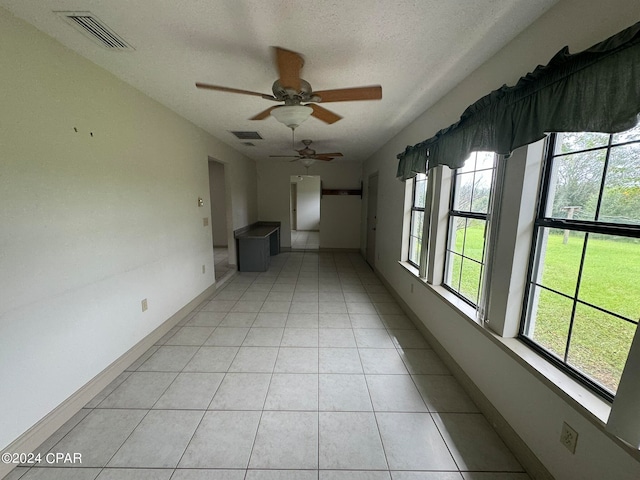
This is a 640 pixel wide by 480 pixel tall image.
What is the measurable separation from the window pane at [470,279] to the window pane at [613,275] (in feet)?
2.72

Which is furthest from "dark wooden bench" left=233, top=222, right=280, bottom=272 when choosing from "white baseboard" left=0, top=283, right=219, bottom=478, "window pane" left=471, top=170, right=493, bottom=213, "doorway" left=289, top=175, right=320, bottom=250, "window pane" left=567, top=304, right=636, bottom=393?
"doorway" left=289, top=175, right=320, bottom=250

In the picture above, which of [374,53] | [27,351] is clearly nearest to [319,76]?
[374,53]

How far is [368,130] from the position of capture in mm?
3662

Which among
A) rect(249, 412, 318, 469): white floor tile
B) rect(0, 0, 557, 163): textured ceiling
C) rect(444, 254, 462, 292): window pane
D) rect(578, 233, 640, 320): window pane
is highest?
rect(0, 0, 557, 163): textured ceiling

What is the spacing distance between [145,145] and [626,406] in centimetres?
359

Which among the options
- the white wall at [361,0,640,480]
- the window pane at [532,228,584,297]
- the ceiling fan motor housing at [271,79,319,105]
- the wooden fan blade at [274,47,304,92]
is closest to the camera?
the white wall at [361,0,640,480]

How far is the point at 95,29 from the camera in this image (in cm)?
151

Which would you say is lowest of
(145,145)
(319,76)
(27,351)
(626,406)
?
Answer: (27,351)

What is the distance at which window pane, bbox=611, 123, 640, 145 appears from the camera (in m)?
1.04

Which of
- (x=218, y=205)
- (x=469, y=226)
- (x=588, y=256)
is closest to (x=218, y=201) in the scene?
(x=218, y=205)

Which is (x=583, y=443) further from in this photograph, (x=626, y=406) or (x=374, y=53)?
(x=374, y=53)

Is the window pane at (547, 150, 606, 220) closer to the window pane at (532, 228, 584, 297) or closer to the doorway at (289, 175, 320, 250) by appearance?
the window pane at (532, 228, 584, 297)

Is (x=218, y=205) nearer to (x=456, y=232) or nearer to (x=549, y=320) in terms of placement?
(x=456, y=232)

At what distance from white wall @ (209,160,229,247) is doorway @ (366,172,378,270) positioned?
3782mm
